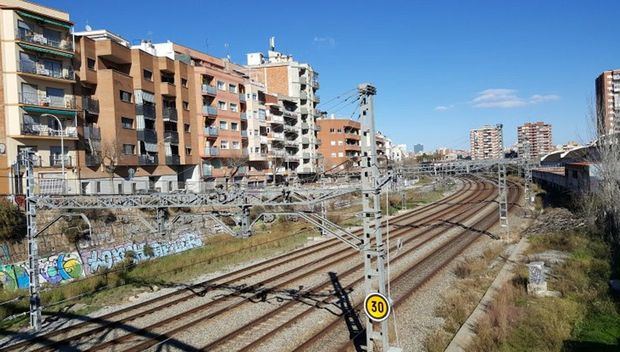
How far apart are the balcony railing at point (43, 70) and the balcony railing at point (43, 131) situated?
3.67m

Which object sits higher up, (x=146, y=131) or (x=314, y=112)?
(x=314, y=112)

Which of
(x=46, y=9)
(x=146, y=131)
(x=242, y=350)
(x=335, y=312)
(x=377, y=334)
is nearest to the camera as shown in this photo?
(x=377, y=334)

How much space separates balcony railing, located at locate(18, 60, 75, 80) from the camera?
33781mm

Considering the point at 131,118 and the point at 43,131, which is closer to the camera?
the point at 43,131

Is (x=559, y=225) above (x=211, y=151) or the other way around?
the other way around

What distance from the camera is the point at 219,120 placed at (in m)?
56.3

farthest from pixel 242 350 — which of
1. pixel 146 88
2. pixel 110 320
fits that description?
pixel 146 88

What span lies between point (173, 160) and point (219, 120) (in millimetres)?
9601

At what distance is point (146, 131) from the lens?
1758 inches

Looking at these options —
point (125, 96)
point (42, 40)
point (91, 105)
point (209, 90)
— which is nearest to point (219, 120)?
point (209, 90)

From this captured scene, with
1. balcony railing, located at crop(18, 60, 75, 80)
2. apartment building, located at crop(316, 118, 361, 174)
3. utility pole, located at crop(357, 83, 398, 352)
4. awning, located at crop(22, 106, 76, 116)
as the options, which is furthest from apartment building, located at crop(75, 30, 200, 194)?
apartment building, located at crop(316, 118, 361, 174)

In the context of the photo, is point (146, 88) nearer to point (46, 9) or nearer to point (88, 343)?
point (46, 9)

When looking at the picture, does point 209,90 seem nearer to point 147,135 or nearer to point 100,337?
point 147,135

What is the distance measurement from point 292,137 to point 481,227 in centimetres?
4507
